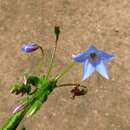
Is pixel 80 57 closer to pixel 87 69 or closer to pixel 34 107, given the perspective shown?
pixel 87 69

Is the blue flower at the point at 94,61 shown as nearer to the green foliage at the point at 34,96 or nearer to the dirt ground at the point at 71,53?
the green foliage at the point at 34,96

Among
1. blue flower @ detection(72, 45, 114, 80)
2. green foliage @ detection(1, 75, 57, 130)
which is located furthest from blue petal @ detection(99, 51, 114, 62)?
green foliage @ detection(1, 75, 57, 130)

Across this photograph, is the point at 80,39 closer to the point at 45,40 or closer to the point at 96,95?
the point at 45,40

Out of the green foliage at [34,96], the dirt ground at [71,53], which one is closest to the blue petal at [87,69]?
the green foliage at [34,96]

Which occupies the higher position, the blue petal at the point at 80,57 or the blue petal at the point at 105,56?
the blue petal at the point at 80,57

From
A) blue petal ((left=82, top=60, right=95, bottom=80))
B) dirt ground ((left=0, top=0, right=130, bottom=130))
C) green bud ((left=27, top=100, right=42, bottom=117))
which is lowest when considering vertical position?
dirt ground ((left=0, top=0, right=130, bottom=130))

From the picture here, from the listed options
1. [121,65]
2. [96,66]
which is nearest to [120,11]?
[121,65]

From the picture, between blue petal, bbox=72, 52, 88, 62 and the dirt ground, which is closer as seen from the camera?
blue petal, bbox=72, 52, 88, 62

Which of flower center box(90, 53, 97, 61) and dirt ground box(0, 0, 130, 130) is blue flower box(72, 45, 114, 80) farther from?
dirt ground box(0, 0, 130, 130)
